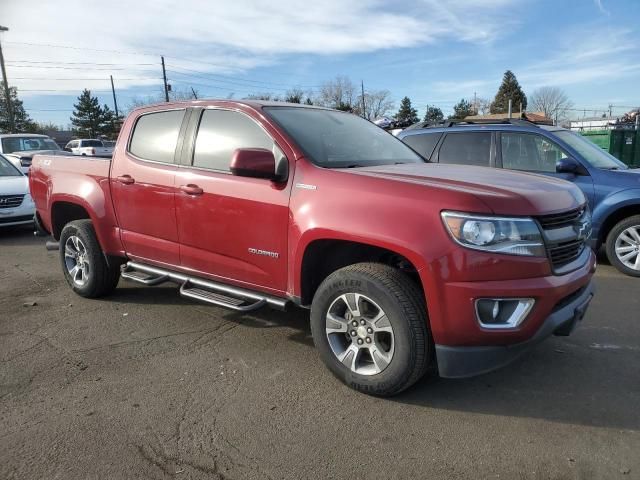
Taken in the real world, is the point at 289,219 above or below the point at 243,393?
above

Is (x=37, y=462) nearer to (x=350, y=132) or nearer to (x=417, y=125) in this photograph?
(x=350, y=132)

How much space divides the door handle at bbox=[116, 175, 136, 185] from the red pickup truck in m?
0.01

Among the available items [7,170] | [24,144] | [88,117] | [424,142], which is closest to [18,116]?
[88,117]

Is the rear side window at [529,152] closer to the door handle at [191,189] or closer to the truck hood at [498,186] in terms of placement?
the truck hood at [498,186]

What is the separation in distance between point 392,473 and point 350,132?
265 centimetres

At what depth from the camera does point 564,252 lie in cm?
299

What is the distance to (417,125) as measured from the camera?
7.99 metres

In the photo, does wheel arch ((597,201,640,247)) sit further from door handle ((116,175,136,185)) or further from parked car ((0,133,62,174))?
parked car ((0,133,62,174))

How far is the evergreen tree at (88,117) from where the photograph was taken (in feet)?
215

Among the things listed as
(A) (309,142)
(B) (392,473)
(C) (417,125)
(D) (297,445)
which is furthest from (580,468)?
(C) (417,125)

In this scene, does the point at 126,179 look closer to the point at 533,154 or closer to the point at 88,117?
the point at 533,154

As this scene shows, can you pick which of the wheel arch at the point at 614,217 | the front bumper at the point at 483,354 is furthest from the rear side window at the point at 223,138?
the wheel arch at the point at 614,217

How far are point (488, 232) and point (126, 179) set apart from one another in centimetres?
319

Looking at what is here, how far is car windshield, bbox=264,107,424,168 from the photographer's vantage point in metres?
3.61
